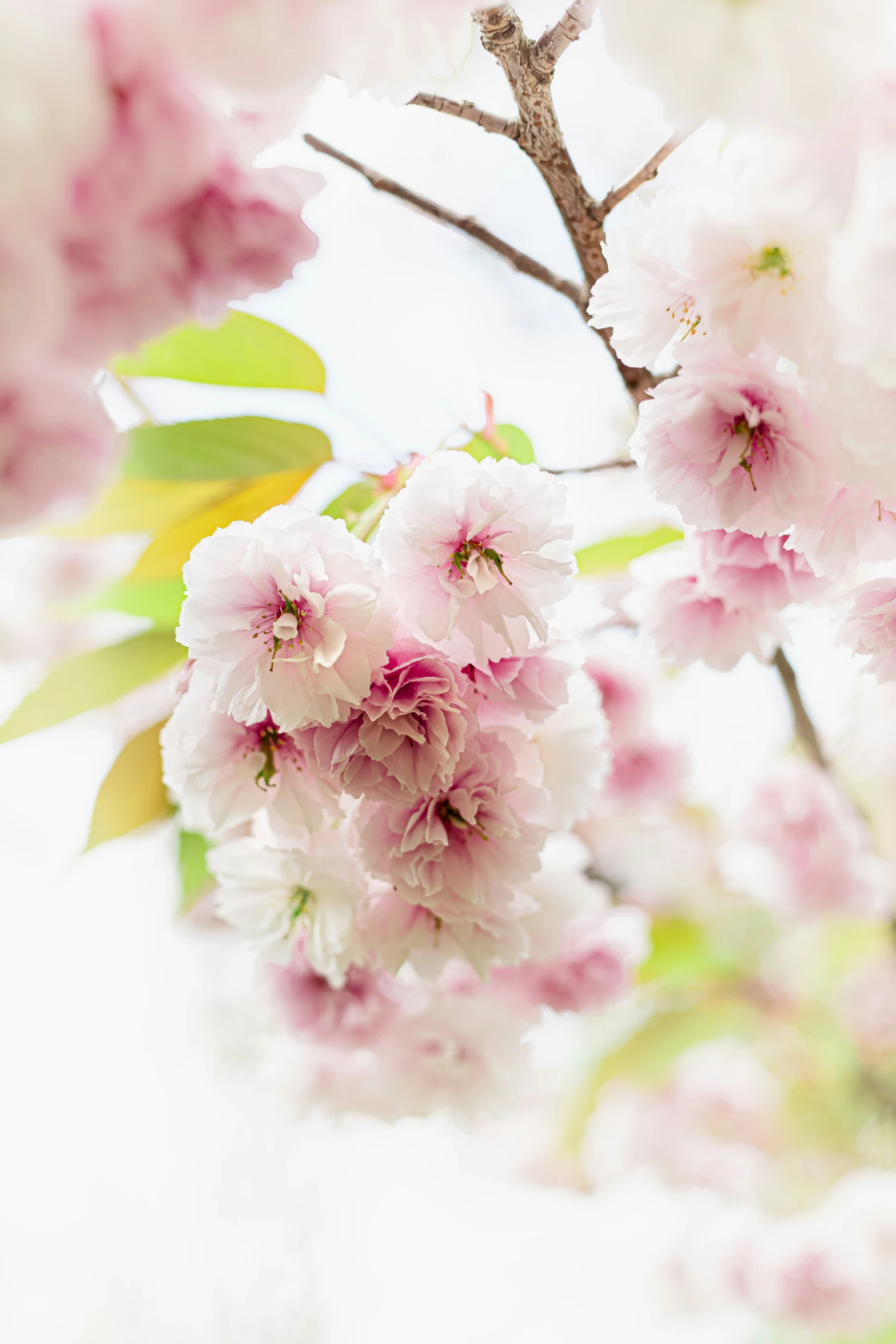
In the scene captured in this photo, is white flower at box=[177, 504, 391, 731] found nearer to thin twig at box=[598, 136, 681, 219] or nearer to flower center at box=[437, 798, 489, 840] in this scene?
flower center at box=[437, 798, 489, 840]

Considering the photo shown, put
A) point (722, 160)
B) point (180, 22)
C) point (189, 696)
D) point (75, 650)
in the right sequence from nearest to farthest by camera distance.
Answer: point (180, 22)
point (722, 160)
point (189, 696)
point (75, 650)

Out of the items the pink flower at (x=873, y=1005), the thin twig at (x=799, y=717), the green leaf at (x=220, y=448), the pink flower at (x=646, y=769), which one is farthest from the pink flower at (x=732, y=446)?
the pink flower at (x=873, y=1005)

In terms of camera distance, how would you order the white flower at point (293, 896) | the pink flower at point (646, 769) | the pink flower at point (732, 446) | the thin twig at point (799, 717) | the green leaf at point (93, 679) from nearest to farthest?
the pink flower at point (732, 446) < the white flower at point (293, 896) < the green leaf at point (93, 679) < the thin twig at point (799, 717) < the pink flower at point (646, 769)

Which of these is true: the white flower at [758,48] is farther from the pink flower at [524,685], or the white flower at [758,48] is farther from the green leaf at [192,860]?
the green leaf at [192,860]

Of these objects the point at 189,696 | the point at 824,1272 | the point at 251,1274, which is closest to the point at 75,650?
the point at 189,696

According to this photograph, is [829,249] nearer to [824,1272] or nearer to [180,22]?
[180,22]

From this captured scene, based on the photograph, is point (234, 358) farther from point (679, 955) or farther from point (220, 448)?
point (679, 955)

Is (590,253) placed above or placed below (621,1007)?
above
